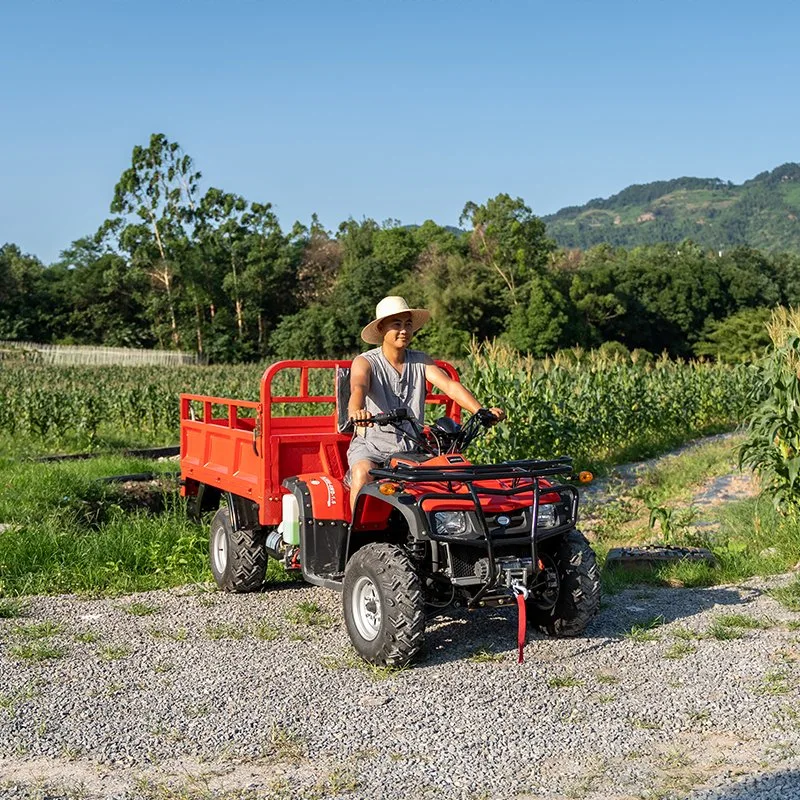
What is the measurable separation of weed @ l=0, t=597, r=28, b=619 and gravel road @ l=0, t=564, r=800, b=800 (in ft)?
0.31

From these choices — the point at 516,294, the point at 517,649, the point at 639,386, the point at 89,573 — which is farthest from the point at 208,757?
the point at 516,294

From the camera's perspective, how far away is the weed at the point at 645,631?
634cm

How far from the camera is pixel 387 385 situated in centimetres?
682

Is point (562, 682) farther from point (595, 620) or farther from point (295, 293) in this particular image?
point (295, 293)

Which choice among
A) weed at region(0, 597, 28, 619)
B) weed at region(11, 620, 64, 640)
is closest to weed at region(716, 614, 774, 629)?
weed at region(11, 620, 64, 640)

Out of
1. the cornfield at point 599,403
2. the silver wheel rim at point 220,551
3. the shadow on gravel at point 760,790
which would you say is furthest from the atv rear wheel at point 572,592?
the cornfield at point 599,403

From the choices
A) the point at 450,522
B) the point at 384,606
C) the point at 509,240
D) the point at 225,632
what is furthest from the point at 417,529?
the point at 509,240

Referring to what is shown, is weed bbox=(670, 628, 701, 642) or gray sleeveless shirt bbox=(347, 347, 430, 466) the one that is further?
gray sleeveless shirt bbox=(347, 347, 430, 466)

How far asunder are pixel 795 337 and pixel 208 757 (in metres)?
7.62

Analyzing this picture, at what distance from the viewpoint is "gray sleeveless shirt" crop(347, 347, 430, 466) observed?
6.57m

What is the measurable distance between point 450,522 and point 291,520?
150 cm

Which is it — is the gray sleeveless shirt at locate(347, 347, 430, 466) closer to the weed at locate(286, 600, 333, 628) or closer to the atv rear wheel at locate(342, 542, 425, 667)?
the atv rear wheel at locate(342, 542, 425, 667)

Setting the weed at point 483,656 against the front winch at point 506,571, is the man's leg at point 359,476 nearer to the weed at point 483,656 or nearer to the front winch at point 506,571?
the front winch at point 506,571

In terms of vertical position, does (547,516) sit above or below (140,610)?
above
